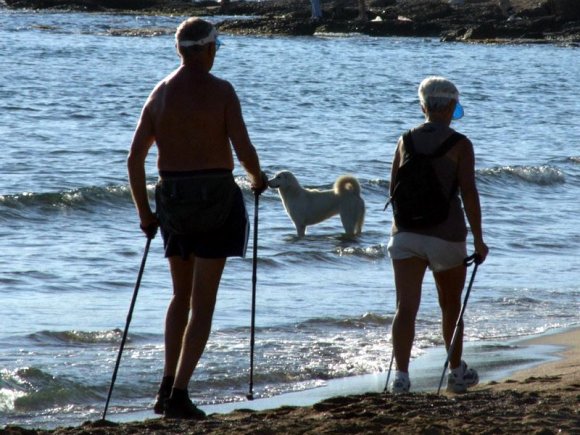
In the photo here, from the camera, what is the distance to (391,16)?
66125mm

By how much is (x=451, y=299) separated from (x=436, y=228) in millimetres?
455

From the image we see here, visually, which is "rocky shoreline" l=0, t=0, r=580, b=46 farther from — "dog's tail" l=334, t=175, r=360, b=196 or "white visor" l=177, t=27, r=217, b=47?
"white visor" l=177, t=27, r=217, b=47

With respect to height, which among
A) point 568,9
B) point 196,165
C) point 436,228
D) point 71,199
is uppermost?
point 196,165

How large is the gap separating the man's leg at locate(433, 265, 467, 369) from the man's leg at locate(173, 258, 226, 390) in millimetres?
1207

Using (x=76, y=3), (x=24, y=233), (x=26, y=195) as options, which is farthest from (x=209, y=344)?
(x=76, y=3)

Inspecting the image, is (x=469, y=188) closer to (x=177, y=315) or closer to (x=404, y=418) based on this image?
(x=404, y=418)

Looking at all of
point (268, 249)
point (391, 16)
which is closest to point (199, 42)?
point (268, 249)

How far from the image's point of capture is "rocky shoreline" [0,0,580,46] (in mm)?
60219

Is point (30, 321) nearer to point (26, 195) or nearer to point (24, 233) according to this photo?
point (24, 233)

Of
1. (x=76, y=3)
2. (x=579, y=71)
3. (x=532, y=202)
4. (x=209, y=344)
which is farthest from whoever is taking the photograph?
(x=76, y=3)

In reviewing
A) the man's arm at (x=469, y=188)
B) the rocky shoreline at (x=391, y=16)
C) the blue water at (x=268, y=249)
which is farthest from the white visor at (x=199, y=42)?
the rocky shoreline at (x=391, y=16)

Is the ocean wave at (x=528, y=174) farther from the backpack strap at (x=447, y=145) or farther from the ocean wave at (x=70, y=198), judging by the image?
the backpack strap at (x=447, y=145)

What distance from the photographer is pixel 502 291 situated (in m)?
10.1

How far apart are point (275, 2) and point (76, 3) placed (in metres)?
12.4
